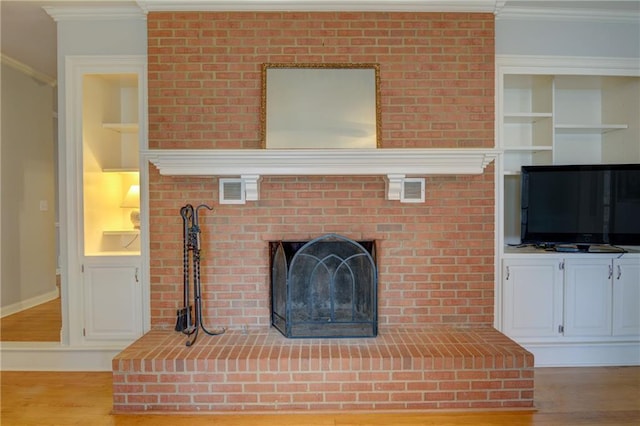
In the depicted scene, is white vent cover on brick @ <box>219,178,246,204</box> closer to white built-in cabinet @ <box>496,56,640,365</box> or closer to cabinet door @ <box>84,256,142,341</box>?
cabinet door @ <box>84,256,142,341</box>

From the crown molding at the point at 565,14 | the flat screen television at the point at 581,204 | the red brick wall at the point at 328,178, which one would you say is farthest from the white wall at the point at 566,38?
the flat screen television at the point at 581,204

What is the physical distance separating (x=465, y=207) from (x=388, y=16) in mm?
1459

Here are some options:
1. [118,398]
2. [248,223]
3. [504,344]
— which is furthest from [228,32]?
[504,344]

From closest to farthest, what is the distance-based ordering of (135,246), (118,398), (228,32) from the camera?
(118,398) < (228,32) < (135,246)

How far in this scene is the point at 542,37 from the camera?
111 inches

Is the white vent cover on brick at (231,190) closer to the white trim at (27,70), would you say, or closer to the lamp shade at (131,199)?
the lamp shade at (131,199)

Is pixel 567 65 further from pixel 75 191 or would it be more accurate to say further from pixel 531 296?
pixel 75 191

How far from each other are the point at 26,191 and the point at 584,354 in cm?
545

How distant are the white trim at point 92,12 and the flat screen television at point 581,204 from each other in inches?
122

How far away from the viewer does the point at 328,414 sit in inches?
86.8

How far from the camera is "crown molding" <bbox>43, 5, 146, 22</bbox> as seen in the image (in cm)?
269

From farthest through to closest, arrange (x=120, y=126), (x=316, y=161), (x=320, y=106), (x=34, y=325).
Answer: (x=34, y=325) < (x=120, y=126) < (x=320, y=106) < (x=316, y=161)

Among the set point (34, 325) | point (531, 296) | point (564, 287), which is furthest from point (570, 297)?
point (34, 325)

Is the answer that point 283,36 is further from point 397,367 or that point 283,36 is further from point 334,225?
point 397,367
